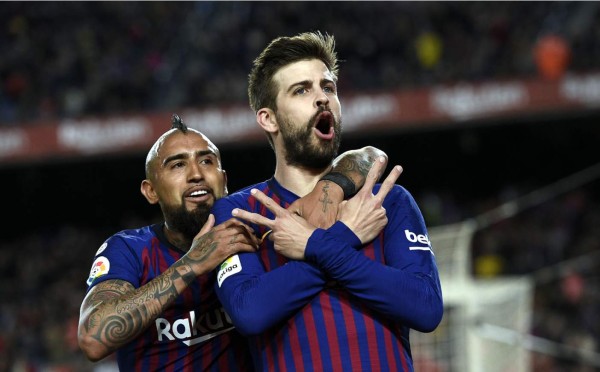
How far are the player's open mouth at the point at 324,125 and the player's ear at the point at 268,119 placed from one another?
187 millimetres

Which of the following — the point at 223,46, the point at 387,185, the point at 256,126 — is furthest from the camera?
the point at 223,46

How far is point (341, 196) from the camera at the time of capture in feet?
11.4

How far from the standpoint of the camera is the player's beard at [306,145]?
356 cm

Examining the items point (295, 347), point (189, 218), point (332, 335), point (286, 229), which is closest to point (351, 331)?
point (332, 335)

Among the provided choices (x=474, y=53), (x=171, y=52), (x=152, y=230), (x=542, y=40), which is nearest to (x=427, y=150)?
(x=474, y=53)

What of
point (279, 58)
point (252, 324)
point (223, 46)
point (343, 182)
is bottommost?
point (252, 324)

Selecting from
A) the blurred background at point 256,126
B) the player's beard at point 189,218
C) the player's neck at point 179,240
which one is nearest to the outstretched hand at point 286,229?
the player's beard at point 189,218

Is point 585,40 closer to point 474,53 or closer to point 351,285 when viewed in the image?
point 474,53

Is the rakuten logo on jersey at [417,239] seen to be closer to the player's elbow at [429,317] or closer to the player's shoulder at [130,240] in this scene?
the player's elbow at [429,317]


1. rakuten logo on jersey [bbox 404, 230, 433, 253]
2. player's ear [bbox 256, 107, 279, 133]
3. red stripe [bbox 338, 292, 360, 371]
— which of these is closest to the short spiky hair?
player's ear [bbox 256, 107, 279, 133]

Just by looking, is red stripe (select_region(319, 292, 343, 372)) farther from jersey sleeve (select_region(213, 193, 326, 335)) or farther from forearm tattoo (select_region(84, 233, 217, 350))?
forearm tattoo (select_region(84, 233, 217, 350))

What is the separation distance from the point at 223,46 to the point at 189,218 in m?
14.8

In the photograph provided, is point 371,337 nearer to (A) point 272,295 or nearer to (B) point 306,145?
(A) point 272,295

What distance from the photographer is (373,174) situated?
11.5 feet
